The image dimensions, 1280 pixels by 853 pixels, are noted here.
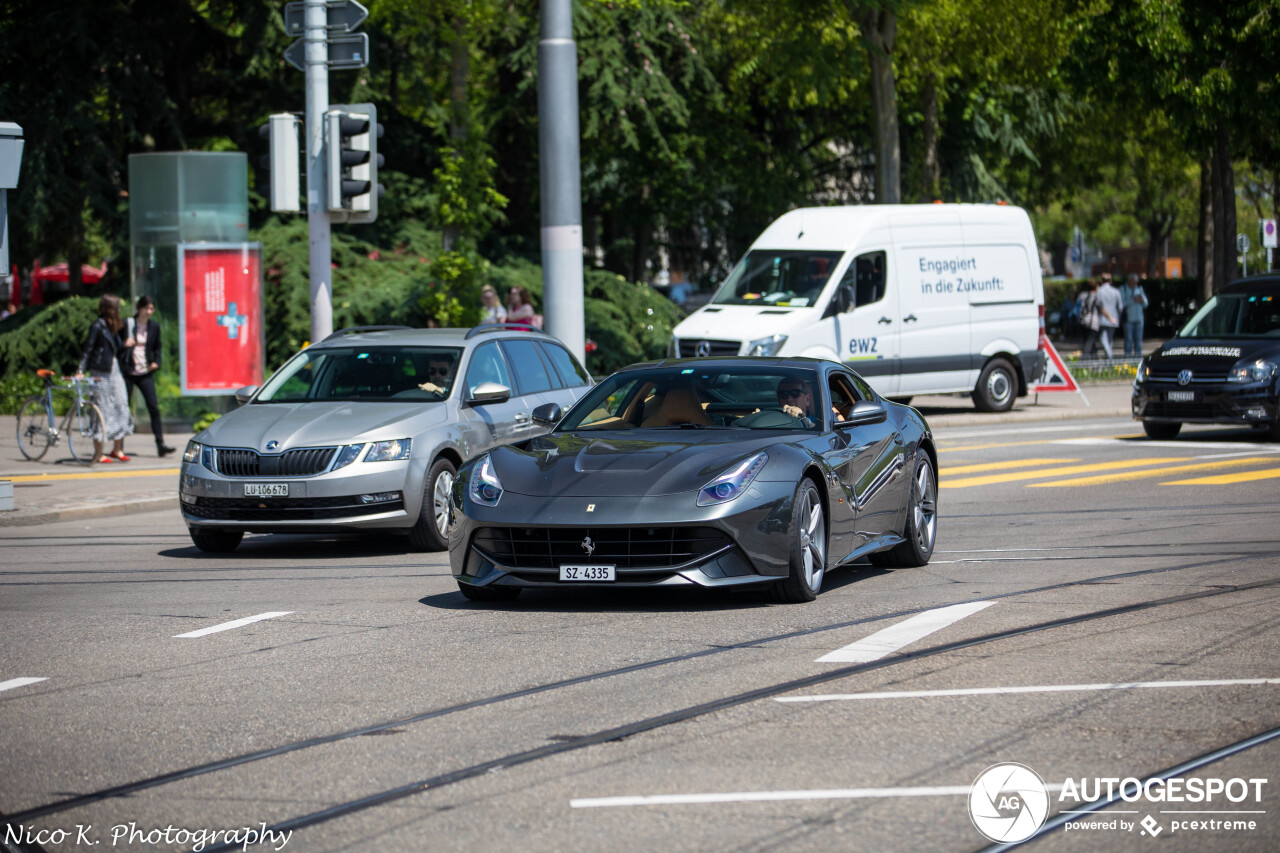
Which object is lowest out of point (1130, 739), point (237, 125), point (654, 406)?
point (1130, 739)

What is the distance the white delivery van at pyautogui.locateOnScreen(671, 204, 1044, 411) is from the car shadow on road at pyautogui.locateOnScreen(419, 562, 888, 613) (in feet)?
39.2

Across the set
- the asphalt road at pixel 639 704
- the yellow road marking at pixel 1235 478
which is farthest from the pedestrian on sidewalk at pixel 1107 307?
the asphalt road at pixel 639 704

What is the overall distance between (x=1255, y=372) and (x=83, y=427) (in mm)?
12949

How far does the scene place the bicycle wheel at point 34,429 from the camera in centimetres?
1872

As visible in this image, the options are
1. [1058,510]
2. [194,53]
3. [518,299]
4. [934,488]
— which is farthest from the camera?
[194,53]

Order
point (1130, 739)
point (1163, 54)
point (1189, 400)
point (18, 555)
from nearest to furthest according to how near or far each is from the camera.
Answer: point (1130, 739) → point (18, 555) → point (1189, 400) → point (1163, 54)

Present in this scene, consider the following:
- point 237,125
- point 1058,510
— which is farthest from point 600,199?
point 1058,510

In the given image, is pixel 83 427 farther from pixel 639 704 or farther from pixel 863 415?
pixel 639 704

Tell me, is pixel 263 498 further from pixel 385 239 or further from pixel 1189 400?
pixel 385 239

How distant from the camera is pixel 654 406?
Answer: 9758 mm

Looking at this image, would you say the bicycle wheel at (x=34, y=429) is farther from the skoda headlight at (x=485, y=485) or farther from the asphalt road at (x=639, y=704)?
the skoda headlight at (x=485, y=485)

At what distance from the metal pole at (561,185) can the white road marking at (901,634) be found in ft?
37.1

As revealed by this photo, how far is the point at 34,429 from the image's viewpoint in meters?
18.8

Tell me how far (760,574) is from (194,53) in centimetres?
2663
